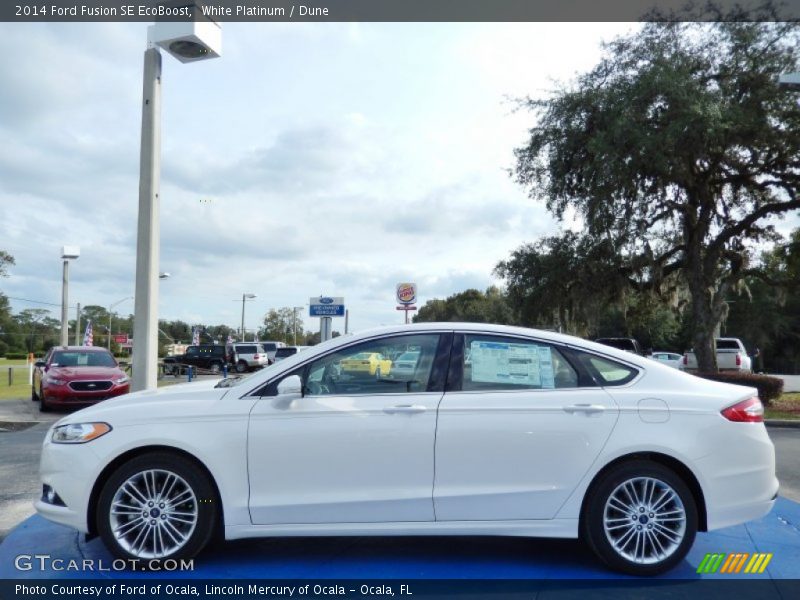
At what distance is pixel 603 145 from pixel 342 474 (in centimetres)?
1537

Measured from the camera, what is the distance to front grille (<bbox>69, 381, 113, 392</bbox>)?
51.8ft

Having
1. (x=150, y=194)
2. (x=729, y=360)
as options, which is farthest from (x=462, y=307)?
(x=150, y=194)

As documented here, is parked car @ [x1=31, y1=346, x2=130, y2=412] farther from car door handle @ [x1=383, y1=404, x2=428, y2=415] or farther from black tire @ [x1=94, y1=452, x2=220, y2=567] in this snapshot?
car door handle @ [x1=383, y1=404, x2=428, y2=415]

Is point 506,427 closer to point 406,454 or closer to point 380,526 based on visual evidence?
point 406,454

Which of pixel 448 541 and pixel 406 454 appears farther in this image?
pixel 448 541

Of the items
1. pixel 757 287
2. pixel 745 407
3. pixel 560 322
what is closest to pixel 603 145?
pixel 560 322

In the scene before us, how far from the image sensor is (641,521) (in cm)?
464

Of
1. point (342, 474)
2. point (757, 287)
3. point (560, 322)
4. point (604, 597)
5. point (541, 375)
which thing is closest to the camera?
point (604, 597)

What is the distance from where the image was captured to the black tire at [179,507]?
4.59 meters

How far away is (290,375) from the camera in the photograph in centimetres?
486

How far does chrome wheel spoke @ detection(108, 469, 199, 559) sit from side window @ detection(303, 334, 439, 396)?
3.49 feet

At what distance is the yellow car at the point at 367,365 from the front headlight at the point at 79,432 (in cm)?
158

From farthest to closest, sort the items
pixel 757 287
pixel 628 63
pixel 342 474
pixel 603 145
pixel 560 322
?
pixel 757 287 → pixel 560 322 → pixel 628 63 → pixel 603 145 → pixel 342 474

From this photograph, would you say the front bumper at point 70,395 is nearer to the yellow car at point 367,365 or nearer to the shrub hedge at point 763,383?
the yellow car at point 367,365
